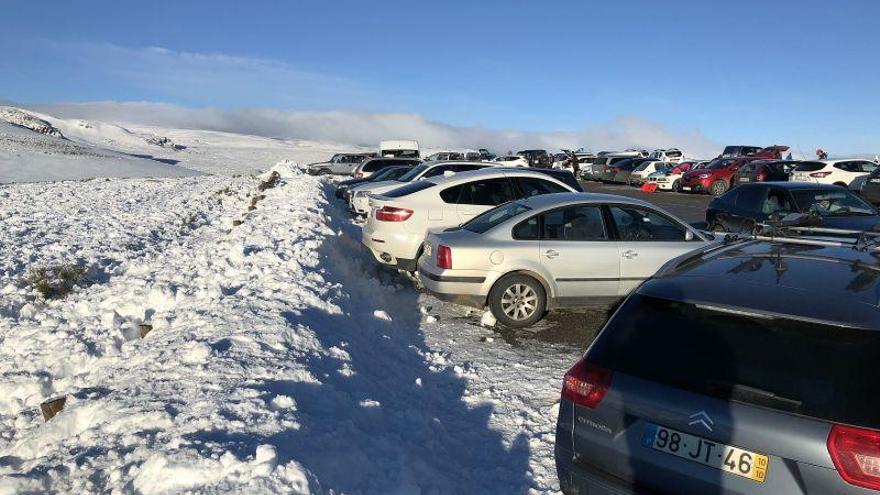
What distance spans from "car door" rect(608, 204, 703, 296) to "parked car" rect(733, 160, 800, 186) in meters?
18.7

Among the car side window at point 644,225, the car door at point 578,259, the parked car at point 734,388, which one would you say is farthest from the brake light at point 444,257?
the parked car at point 734,388

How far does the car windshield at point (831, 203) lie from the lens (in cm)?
1052

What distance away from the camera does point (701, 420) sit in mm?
2633

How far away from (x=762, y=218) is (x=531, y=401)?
310 inches

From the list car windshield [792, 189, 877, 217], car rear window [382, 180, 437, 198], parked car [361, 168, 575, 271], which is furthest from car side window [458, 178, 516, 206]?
car windshield [792, 189, 877, 217]

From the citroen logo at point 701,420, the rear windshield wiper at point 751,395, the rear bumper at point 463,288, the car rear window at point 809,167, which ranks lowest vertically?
the rear bumper at point 463,288

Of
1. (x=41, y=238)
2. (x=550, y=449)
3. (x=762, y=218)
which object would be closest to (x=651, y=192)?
(x=762, y=218)

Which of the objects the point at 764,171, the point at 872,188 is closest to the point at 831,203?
the point at 872,188

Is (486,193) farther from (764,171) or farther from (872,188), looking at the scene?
(764,171)

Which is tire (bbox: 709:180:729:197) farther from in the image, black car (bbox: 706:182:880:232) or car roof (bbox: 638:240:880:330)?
car roof (bbox: 638:240:880:330)

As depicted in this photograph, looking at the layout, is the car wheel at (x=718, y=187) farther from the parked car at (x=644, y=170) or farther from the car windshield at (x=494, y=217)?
the car windshield at (x=494, y=217)

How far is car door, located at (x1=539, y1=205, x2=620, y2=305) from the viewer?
7.31 metres

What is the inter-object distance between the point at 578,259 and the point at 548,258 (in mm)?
348

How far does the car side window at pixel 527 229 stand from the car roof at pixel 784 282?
12.1 ft
